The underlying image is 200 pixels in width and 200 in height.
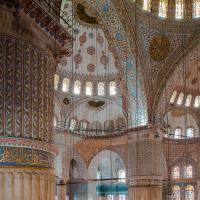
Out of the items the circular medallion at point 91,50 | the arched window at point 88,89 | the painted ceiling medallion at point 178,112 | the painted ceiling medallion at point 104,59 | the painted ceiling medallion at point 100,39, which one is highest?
the painted ceiling medallion at point 100,39

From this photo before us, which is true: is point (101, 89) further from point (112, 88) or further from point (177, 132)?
point (177, 132)

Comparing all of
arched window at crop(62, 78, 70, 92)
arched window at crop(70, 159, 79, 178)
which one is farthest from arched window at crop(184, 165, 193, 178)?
arched window at crop(62, 78, 70, 92)

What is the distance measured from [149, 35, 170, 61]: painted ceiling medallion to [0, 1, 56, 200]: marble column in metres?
8.75

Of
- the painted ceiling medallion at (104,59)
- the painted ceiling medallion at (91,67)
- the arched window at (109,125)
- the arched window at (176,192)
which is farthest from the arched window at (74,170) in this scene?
the arched window at (176,192)

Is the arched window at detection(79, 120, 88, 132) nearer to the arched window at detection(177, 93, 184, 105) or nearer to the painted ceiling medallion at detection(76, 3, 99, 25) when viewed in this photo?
the arched window at detection(177, 93, 184, 105)

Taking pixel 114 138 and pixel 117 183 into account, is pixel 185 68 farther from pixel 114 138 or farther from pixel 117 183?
pixel 117 183

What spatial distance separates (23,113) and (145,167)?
950 cm

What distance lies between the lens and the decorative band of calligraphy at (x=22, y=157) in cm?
639

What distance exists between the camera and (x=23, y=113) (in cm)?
679

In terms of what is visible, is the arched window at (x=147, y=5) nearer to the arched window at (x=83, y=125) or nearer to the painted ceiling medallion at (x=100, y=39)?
the painted ceiling medallion at (x=100, y=39)

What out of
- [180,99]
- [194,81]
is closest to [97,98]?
[180,99]

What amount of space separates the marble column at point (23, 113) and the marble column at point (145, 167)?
28.1ft

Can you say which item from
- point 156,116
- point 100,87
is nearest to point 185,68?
point 156,116

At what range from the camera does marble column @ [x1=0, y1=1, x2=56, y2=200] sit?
254 inches
